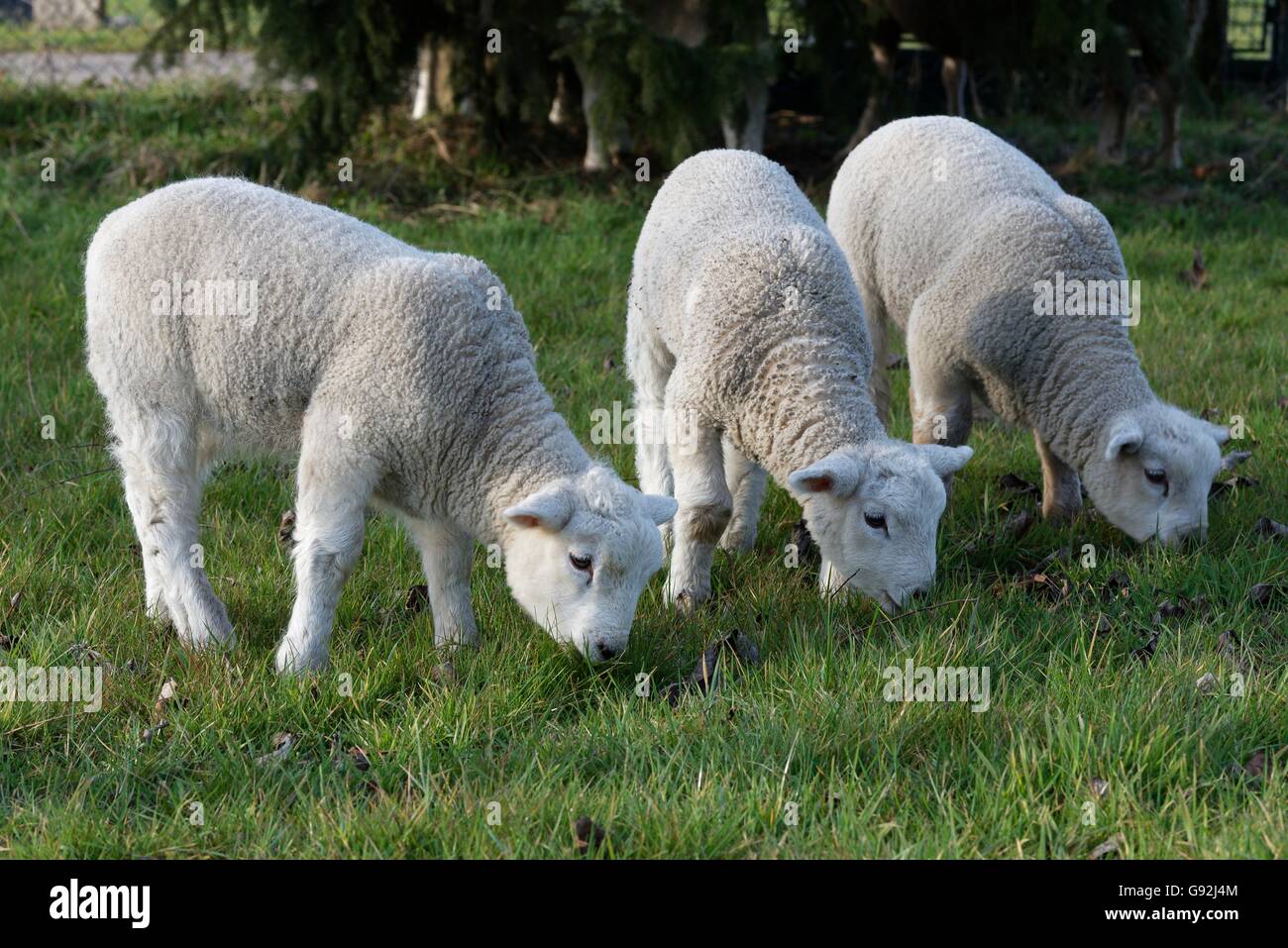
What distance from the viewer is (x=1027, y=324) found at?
5.29 metres

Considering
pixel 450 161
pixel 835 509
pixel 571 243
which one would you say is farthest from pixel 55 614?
pixel 450 161

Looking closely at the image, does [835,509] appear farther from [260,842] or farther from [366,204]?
[366,204]

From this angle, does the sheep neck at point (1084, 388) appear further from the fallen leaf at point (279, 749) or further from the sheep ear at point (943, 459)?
the fallen leaf at point (279, 749)

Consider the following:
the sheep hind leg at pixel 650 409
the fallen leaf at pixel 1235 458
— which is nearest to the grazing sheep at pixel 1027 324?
the fallen leaf at pixel 1235 458

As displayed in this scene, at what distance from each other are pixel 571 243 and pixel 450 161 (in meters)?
1.59

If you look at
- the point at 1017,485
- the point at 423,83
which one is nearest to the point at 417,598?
the point at 1017,485

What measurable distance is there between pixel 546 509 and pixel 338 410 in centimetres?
67

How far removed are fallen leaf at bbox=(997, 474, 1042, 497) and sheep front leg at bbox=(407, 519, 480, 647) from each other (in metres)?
2.50

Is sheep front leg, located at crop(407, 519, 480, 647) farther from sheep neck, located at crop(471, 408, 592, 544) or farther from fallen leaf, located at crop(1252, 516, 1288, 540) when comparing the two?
fallen leaf, located at crop(1252, 516, 1288, 540)

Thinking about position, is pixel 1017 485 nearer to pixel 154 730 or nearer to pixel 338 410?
pixel 338 410

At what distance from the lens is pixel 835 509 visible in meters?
4.28

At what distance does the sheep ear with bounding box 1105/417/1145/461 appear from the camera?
16.0ft

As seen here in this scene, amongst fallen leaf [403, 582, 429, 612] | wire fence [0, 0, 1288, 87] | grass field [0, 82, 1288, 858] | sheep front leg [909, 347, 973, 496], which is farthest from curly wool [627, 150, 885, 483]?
wire fence [0, 0, 1288, 87]

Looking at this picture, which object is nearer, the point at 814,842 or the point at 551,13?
the point at 814,842
